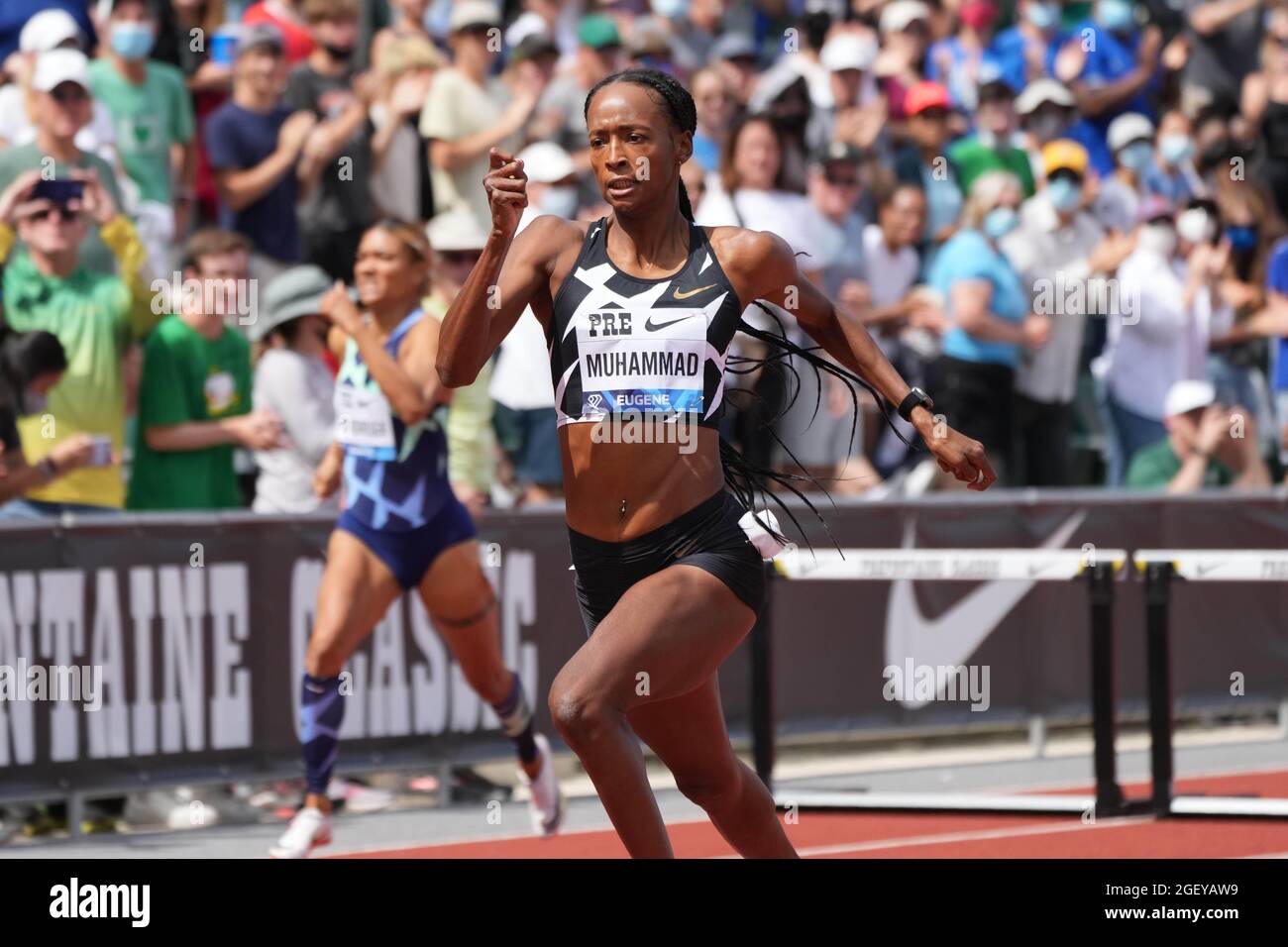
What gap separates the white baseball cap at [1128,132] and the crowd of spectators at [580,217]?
0.02 meters

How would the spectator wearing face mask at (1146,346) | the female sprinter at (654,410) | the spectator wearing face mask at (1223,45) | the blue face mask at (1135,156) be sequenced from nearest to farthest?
the female sprinter at (654,410) < the spectator wearing face mask at (1146,346) < the blue face mask at (1135,156) < the spectator wearing face mask at (1223,45)

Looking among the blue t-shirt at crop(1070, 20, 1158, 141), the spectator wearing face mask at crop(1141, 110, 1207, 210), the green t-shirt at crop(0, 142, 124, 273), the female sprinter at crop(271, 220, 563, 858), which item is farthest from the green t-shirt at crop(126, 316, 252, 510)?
the blue t-shirt at crop(1070, 20, 1158, 141)

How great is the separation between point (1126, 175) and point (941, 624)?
17.8 ft

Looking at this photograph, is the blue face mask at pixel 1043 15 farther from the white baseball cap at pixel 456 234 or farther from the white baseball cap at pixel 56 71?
the white baseball cap at pixel 56 71

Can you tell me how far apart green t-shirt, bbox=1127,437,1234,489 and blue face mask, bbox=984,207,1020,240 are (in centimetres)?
169

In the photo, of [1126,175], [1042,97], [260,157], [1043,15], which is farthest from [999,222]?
[260,157]

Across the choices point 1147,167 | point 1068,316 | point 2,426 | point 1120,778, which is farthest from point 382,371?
point 1147,167

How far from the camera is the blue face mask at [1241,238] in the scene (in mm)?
15797

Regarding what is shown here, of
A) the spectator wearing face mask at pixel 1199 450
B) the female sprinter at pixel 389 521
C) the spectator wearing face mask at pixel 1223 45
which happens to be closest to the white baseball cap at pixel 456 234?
the female sprinter at pixel 389 521

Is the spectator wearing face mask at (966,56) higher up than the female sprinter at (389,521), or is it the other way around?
the spectator wearing face mask at (966,56)

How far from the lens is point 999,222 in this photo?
47.3 ft

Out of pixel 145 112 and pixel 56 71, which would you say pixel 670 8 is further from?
pixel 56 71

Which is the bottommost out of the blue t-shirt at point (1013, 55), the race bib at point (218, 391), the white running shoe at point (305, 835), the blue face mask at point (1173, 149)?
the white running shoe at point (305, 835)
